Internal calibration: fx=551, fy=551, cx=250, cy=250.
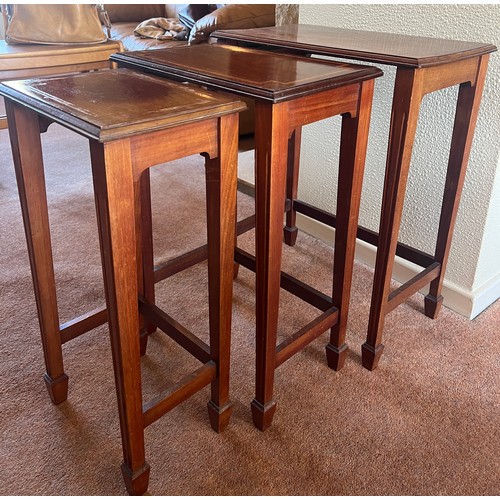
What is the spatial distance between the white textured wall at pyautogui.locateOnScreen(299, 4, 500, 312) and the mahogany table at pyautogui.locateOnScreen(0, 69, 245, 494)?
2.70 feet

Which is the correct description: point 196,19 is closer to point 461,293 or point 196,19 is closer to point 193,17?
point 193,17

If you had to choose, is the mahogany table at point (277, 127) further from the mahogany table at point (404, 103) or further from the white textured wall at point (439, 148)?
the white textured wall at point (439, 148)

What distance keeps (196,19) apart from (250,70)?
255 centimetres

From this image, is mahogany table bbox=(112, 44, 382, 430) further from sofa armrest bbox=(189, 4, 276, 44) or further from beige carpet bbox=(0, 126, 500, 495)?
sofa armrest bbox=(189, 4, 276, 44)

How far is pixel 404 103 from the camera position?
45.8 inches

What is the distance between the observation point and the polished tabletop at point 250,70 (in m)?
0.98

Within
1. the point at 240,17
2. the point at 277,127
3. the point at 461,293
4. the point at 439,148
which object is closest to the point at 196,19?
the point at 240,17

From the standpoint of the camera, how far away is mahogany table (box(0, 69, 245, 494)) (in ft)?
2.77

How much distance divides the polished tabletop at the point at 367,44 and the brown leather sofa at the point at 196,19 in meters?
0.29

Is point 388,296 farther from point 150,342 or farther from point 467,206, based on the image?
point 150,342

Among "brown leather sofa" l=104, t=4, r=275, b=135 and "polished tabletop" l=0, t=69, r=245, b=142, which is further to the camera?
"brown leather sofa" l=104, t=4, r=275, b=135

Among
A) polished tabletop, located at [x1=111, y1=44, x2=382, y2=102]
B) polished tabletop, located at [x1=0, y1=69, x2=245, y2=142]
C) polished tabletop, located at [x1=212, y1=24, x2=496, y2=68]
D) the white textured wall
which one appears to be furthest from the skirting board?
polished tabletop, located at [x1=0, y1=69, x2=245, y2=142]

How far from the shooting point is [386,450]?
124 cm

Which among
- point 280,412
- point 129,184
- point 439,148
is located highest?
point 129,184
